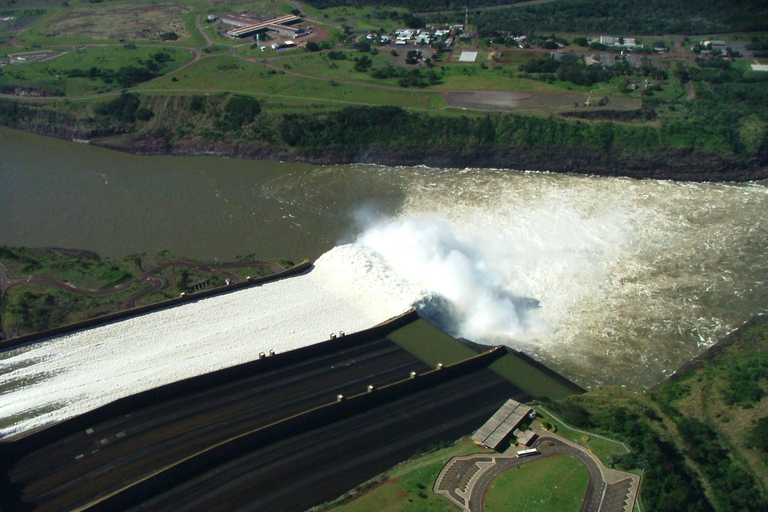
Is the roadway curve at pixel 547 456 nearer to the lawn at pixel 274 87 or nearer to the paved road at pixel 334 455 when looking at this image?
the paved road at pixel 334 455

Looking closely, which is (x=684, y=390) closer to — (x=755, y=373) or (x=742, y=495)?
(x=755, y=373)

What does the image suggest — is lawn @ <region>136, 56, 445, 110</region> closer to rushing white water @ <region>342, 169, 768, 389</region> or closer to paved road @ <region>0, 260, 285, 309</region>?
rushing white water @ <region>342, 169, 768, 389</region>

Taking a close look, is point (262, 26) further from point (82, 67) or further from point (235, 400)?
point (235, 400)

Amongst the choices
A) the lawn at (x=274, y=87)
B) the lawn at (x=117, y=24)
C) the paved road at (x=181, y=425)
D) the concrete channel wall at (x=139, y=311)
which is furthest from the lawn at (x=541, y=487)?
the lawn at (x=117, y=24)

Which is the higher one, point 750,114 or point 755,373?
point 750,114

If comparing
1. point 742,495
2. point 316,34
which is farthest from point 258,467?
point 316,34

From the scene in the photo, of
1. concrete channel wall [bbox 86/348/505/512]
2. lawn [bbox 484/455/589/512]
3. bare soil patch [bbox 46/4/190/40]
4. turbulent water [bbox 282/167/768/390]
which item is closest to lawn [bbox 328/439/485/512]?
lawn [bbox 484/455/589/512]
